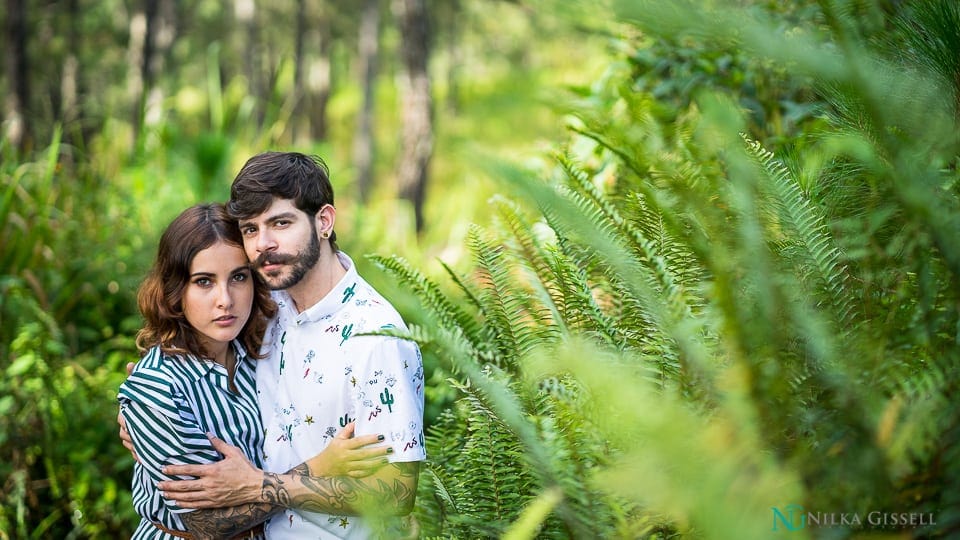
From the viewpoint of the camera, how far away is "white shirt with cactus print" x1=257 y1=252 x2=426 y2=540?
74.4 inches

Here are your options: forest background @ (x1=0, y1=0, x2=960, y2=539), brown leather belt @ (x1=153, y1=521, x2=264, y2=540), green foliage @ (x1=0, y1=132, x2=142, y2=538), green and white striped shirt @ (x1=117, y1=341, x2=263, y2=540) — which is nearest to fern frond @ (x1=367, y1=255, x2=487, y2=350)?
forest background @ (x1=0, y1=0, x2=960, y2=539)

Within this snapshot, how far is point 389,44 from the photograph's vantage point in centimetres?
3888

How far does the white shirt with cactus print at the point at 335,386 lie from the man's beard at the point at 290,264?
0.10 metres

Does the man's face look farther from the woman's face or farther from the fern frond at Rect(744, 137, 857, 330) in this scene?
the fern frond at Rect(744, 137, 857, 330)

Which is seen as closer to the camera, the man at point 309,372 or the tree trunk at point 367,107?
the man at point 309,372

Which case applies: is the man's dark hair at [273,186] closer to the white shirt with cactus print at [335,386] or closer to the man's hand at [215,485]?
the white shirt with cactus print at [335,386]

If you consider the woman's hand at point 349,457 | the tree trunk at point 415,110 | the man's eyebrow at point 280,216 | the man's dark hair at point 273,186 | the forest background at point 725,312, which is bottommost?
the tree trunk at point 415,110

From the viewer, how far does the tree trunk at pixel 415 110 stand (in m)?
10.0

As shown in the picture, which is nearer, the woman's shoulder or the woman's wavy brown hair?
the woman's shoulder

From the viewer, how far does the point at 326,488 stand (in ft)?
6.10

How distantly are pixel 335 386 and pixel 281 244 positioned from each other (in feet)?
1.28

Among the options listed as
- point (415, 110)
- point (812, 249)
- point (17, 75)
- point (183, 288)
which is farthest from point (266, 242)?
point (415, 110)

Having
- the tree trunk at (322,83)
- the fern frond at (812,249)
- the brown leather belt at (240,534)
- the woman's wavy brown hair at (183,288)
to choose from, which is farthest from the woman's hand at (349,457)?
the tree trunk at (322,83)

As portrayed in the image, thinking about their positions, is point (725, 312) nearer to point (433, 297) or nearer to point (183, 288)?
point (433, 297)
